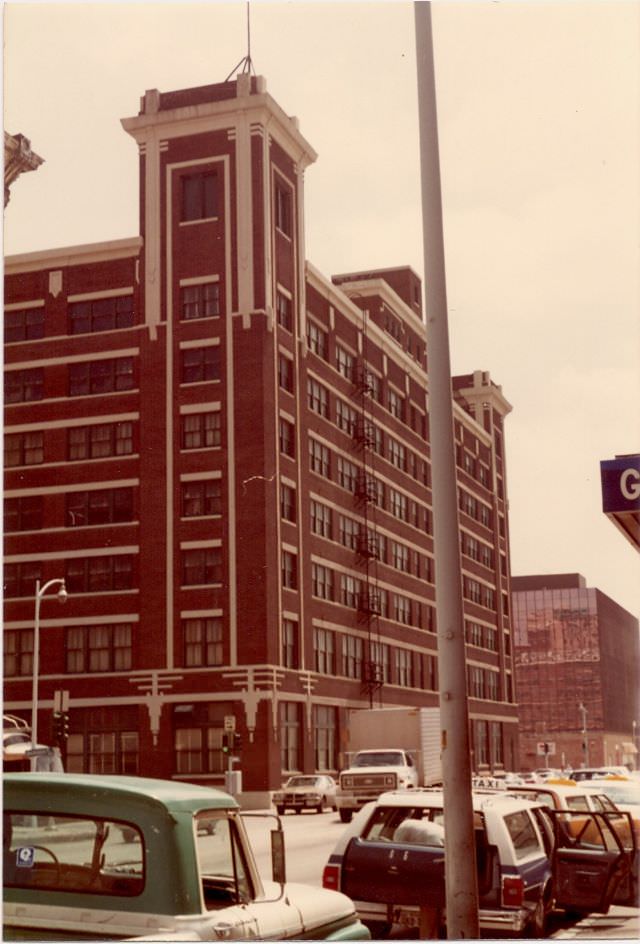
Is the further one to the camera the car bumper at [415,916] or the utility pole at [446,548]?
the car bumper at [415,916]

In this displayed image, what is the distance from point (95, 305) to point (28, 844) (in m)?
53.6

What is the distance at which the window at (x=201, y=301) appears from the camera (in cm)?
6056

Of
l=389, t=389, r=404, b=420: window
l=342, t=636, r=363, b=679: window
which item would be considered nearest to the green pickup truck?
l=342, t=636, r=363, b=679: window

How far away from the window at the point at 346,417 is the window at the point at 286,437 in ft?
19.9

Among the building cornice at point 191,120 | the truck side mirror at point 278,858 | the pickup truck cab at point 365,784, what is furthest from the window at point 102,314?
the truck side mirror at point 278,858

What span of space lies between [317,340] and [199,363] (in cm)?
767

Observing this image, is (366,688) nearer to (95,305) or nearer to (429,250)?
(95,305)

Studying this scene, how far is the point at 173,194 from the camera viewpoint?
59500 mm

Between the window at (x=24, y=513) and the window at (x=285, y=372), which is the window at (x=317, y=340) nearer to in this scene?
the window at (x=285, y=372)

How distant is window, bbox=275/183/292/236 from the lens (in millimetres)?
57625

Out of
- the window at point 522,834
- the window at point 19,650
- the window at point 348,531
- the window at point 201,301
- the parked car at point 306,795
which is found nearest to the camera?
the window at point 522,834

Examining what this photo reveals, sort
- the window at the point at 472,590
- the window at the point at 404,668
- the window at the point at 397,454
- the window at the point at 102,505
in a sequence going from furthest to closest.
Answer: the window at the point at 472,590, the window at the point at 404,668, the window at the point at 397,454, the window at the point at 102,505

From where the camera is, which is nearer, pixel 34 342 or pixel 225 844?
pixel 225 844

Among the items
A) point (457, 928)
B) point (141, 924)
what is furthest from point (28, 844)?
point (457, 928)
